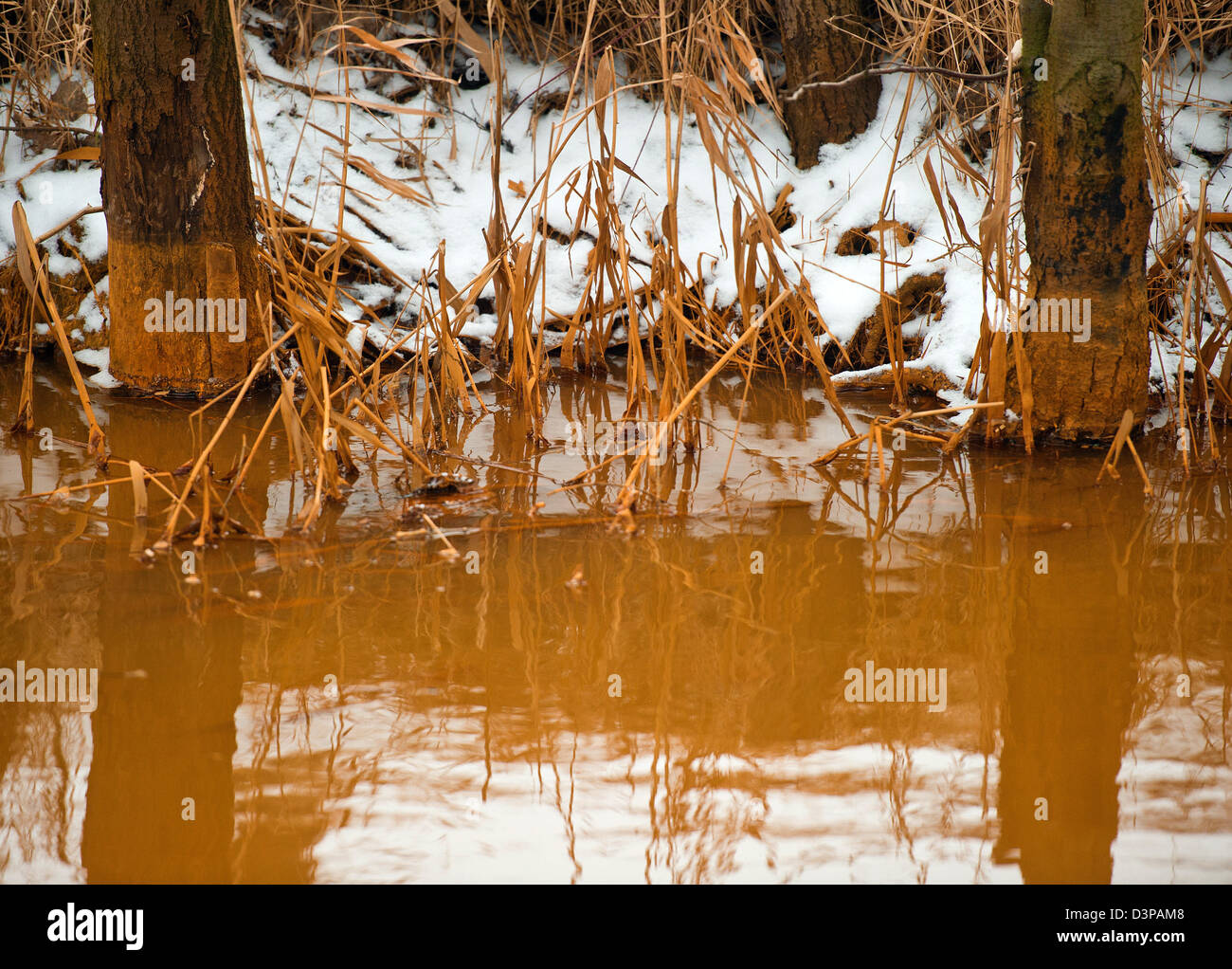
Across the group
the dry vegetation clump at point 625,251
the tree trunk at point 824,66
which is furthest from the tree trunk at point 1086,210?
the tree trunk at point 824,66

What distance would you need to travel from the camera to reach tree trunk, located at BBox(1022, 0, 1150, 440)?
2686 millimetres

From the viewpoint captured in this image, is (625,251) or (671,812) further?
(625,251)

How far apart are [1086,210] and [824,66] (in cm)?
183

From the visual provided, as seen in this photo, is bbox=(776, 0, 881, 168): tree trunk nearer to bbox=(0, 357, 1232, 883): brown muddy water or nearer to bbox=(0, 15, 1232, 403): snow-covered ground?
bbox=(0, 15, 1232, 403): snow-covered ground

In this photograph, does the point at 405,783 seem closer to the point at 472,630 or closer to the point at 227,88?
the point at 472,630

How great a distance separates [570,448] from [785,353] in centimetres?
117

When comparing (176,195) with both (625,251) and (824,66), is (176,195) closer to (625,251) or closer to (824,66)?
(625,251)

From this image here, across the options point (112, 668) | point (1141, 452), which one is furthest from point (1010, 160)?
point (112, 668)

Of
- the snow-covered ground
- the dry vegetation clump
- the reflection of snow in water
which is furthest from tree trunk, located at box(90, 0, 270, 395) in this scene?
the reflection of snow in water

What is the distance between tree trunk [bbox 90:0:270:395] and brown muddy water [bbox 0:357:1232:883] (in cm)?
66

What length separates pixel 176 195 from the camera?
3152mm

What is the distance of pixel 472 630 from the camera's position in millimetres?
1939

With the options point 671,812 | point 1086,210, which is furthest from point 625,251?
point 671,812

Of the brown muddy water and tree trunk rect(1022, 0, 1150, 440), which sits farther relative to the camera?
tree trunk rect(1022, 0, 1150, 440)
